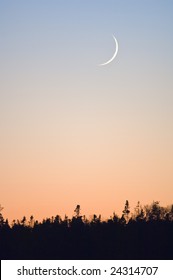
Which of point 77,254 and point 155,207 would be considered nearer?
point 77,254

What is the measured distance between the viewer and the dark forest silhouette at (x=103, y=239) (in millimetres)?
165625

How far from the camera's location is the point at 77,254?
554 ft

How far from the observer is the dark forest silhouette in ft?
543

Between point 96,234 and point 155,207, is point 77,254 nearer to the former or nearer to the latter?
point 96,234

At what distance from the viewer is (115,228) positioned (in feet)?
593

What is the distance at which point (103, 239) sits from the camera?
566ft
